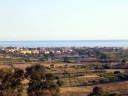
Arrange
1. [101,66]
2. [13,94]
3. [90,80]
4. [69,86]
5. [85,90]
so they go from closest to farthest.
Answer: [13,94]
[85,90]
[69,86]
[90,80]
[101,66]

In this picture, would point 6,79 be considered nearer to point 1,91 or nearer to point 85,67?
point 1,91

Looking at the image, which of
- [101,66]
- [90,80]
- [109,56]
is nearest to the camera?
[90,80]

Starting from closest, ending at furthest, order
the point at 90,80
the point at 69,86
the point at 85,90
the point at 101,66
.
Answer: the point at 85,90 → the point at 69,86 → the point at 90,80 → the point at 101,66

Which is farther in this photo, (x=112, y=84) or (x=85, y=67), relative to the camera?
(x=85, y=67)

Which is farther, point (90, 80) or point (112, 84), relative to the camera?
point (90, 80)

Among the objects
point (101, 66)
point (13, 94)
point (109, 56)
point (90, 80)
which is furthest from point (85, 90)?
point (109, 56)

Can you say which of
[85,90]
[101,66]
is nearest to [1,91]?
[85,90]

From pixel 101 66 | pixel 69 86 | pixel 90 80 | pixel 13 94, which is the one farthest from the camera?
pixel 101 66

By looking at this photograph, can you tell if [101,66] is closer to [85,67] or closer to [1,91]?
[85,67]

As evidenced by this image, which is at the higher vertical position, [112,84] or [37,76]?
[37,76]
